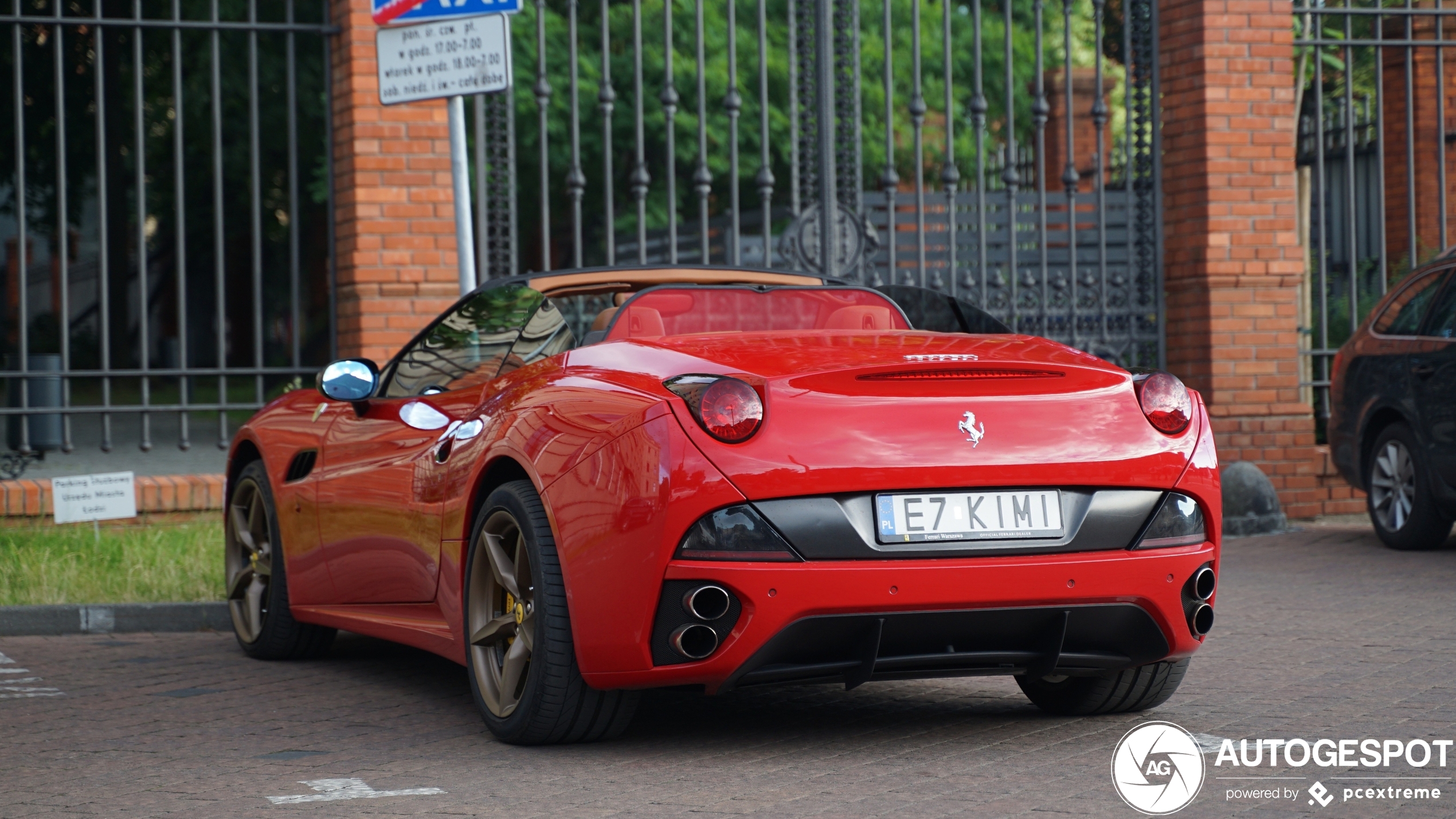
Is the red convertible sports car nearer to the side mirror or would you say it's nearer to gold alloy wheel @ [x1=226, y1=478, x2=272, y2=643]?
the side mirror

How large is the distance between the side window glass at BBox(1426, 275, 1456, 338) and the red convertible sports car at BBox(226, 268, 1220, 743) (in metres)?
5.14

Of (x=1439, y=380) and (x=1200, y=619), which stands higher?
(x=1439, y=380)

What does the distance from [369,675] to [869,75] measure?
2038 cm

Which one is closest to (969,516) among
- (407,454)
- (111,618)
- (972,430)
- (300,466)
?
(972,430)

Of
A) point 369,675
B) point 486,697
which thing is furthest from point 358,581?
point 486,697

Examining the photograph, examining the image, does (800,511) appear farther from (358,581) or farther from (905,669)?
(358,581)

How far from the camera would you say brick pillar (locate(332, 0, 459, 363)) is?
1034 cm

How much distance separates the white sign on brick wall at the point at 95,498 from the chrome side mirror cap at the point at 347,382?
3570 mm

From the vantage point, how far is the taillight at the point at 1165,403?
438 centimetres

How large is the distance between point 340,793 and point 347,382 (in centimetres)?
190

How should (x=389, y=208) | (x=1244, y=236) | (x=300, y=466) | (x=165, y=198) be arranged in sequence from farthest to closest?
(x=165, y=198)
(x=1244, y=236)
(x=389, y=208)
(x=300, y=466)

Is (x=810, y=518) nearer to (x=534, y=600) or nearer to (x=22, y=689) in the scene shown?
(x=534, y=600)

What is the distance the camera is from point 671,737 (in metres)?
4.67

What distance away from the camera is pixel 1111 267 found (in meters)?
12.1
